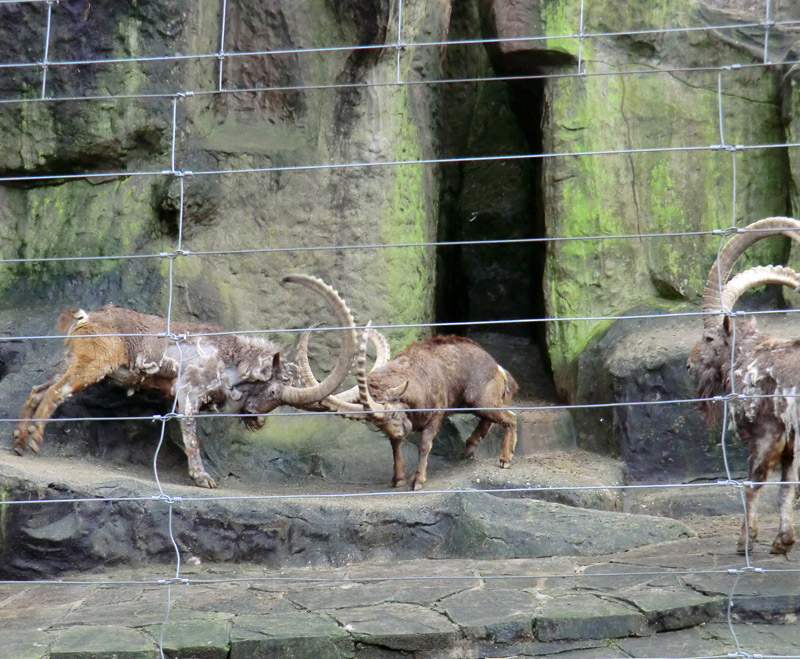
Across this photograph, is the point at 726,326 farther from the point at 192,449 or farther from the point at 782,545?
the point at 192,449

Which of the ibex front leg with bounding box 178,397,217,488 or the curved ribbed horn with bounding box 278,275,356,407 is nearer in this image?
the curved ribbed horn with bounding box 278,275,356,407

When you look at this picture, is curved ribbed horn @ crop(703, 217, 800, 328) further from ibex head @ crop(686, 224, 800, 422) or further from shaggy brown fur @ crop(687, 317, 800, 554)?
shaggy brown fur @ crop(687, 317, 800, 554)

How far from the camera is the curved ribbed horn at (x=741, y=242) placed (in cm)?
635

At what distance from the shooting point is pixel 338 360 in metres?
8.54

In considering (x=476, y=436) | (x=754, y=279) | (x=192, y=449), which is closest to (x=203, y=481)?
(x=192, y=449)

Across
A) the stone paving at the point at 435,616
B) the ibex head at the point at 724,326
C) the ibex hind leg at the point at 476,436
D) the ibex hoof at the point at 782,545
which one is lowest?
the stone paving at the point at 435,616

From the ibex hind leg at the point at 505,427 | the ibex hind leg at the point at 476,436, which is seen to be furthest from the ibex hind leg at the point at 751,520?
the ibex hind leg at the point at 476,436

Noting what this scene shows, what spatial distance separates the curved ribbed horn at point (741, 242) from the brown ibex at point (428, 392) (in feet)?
6.60

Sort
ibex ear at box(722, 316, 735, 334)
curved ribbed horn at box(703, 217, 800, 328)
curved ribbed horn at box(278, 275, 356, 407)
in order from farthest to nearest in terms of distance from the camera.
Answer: curved ribbed horn at box(278, 275, 356, 407) < ibex ear at box(722, 316, 735, 334) < curved ribbed horn at box(703, 217, 800, 328)

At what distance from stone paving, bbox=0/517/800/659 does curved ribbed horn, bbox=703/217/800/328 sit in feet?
5.26

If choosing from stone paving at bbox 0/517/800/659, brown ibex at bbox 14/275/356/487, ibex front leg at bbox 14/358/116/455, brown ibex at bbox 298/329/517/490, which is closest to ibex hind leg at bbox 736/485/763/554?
stone paving at bbox 0/517/800/659

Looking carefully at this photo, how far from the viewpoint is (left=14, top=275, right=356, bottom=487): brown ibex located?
8672 mm

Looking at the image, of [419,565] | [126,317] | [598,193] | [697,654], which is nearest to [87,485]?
[126,317]

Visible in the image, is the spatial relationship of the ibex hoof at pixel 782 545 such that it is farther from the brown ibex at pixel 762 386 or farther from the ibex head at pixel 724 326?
the ibex head at pixel 724 326
